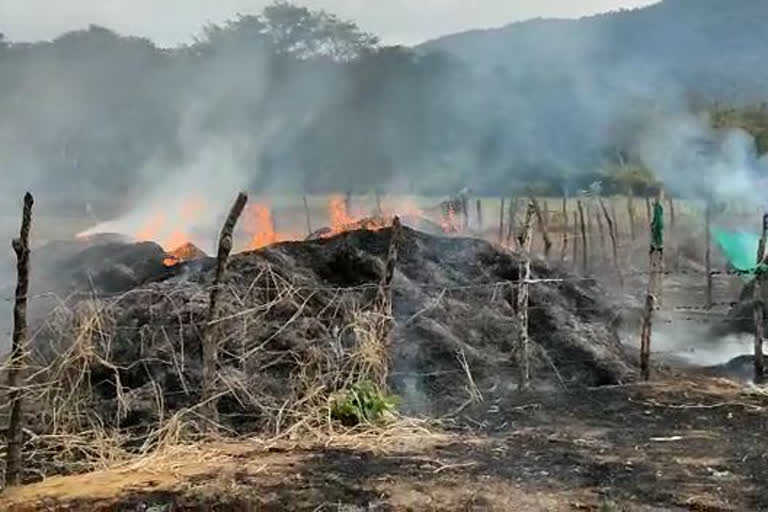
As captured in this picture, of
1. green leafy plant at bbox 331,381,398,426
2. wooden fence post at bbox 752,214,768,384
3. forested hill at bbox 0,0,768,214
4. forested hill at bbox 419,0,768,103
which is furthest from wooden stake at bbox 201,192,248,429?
forested hill at bbox 419,0,768,103

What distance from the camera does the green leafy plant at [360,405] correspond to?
807 centimetres

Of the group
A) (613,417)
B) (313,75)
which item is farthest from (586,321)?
(313,75)

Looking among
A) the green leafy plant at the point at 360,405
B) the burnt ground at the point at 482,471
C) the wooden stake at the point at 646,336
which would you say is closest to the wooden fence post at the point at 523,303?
the burnt ground at the point at 482,471

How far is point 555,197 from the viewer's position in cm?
2980

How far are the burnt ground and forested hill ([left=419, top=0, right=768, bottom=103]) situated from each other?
2044 centimetres

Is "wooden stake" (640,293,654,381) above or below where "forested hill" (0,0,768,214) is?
below

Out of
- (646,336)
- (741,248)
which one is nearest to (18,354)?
(646,336)

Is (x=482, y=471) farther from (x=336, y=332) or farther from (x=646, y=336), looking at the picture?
(x=646, y=336)

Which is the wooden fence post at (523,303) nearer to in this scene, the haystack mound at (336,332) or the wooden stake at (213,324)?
the haystack mound at (336,332)

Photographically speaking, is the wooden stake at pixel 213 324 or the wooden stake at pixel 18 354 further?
the wooden stake at pixel 213 324

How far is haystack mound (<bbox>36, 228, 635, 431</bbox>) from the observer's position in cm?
852

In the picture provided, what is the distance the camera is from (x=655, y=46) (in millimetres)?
34969

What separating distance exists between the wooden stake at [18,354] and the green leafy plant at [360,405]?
9.07 ft

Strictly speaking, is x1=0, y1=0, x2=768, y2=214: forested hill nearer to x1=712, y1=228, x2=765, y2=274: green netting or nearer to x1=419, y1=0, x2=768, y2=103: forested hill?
x1=419, y1=0, x2=768, y2=103: forested hill
